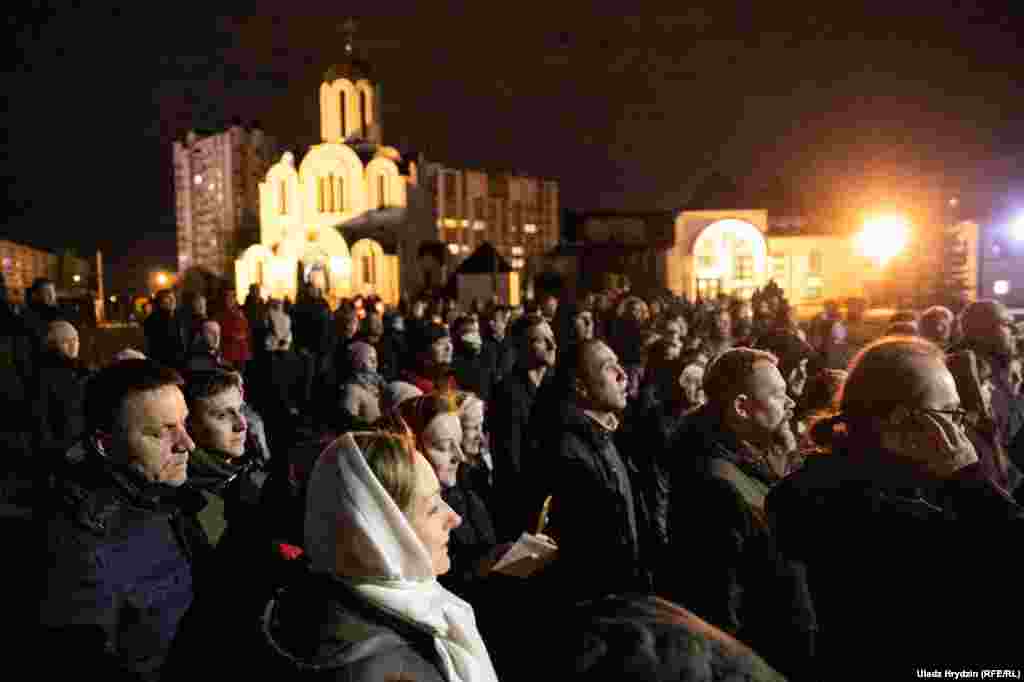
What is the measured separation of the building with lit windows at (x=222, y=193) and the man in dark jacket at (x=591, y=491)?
2597 inches

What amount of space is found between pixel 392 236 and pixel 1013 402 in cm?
4143

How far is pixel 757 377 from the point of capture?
340 cm

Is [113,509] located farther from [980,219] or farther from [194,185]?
[194,185]

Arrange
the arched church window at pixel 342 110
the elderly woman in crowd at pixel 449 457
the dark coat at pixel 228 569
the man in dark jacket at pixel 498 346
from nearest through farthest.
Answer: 1. the dark coat at pixel 228 569
2. the elderly woman in crowd at pixel 449 457
3. the man in dark jacket at pixel 498 346
4. the arched church window at pixel 342 110

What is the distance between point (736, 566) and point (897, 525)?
2.19 feet

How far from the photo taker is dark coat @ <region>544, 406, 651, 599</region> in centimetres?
362

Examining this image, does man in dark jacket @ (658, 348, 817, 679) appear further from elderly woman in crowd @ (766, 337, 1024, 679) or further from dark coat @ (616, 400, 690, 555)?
dark coat @ (616, 400, 690, 555)

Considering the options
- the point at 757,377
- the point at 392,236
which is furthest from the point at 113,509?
the point at 392,236

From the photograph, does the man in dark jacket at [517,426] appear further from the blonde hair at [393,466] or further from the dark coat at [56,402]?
the dark coat at [56,402]

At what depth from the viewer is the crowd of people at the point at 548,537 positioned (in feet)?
6.37

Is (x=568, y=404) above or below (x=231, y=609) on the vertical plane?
above

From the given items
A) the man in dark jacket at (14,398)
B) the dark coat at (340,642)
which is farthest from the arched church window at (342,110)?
the dark coat at (340,642)

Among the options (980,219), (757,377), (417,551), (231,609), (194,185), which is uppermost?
(194,185)

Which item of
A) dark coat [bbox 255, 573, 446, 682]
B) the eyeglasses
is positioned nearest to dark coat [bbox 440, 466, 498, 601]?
dark coat [bbox 255, 573, 446, 682]
